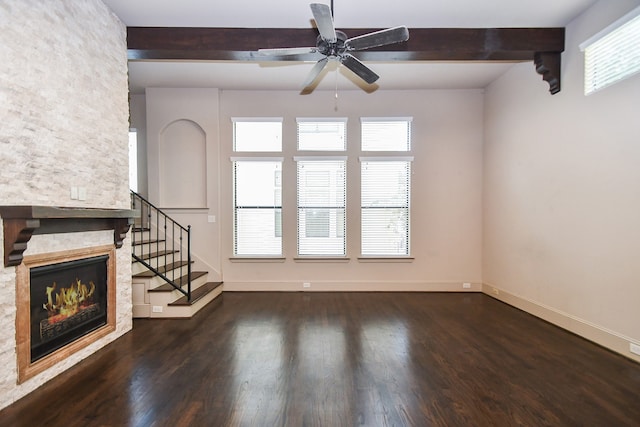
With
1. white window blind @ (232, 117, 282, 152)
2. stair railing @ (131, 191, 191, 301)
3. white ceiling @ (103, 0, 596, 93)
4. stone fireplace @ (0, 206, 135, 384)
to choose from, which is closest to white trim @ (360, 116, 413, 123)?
white ceiling @ (103, 0, 596, 93)

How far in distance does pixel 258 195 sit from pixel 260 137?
105 cm

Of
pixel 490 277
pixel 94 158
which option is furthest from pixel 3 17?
pixel 490 277

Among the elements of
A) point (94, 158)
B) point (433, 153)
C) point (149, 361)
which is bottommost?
point (149, 361)

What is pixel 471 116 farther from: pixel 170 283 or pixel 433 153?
pixel 170 283

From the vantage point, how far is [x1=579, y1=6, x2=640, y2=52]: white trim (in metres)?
2.76

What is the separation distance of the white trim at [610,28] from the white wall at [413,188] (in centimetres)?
206

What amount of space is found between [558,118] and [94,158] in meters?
5.33

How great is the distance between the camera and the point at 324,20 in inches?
89.0

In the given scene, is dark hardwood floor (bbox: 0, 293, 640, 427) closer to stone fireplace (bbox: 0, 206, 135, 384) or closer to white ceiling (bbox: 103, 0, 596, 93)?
stone fireplace (bbox: 0, 206, 135, 384)

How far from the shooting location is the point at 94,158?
9.96 feet

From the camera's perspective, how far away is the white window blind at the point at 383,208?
5.38m

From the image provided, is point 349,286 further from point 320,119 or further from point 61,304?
point 61,304

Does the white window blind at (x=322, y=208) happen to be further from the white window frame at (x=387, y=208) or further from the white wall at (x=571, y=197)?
the white wall at (x=571, y=197)

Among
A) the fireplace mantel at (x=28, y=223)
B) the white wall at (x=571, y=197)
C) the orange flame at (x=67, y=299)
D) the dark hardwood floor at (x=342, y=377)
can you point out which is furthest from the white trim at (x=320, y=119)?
the orange flame at (x=67, y=299)
